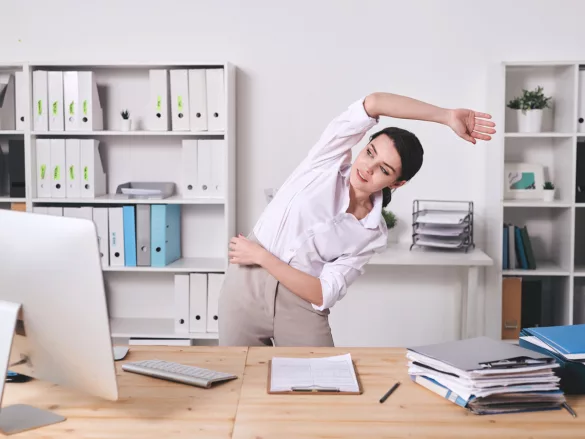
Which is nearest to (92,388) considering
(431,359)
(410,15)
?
(431,359)

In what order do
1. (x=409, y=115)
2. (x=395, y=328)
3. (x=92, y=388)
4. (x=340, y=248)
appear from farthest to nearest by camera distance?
1. (x=395, y=328)
2. (x=340, y=248)
3. (x=409, y=115)
4. (x=92, y=388)

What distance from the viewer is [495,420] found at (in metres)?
1.43

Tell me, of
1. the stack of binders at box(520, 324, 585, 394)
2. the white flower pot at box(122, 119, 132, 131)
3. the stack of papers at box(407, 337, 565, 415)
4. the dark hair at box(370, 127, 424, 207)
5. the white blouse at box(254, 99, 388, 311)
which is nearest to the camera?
the stack of papers at box(407, 337, 565, 415)

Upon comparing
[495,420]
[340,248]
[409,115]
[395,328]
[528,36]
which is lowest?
[395,328]

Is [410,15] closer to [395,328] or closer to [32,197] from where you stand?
[395,328]

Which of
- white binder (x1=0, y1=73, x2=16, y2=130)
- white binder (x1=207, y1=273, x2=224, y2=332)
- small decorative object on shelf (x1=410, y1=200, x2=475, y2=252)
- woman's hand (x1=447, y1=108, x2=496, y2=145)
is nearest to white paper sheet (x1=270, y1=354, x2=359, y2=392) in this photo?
woman's hand (x1=447, y1=108, x2=496, y2=145)

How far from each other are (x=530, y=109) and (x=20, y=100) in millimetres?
2663

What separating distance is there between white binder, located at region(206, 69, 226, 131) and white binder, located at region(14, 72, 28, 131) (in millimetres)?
955

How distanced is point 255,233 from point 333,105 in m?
1.63

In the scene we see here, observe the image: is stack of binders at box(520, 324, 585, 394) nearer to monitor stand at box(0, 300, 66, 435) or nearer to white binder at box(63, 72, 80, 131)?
monitor stand at box(0, 300, 66, 435)

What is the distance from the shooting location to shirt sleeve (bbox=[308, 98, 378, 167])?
214 centimetres

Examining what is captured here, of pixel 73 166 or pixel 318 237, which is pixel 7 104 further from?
pixel 318 237

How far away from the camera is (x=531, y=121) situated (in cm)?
361

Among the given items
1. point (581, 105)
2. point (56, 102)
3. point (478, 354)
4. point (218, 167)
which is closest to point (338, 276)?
point (478, 354)
